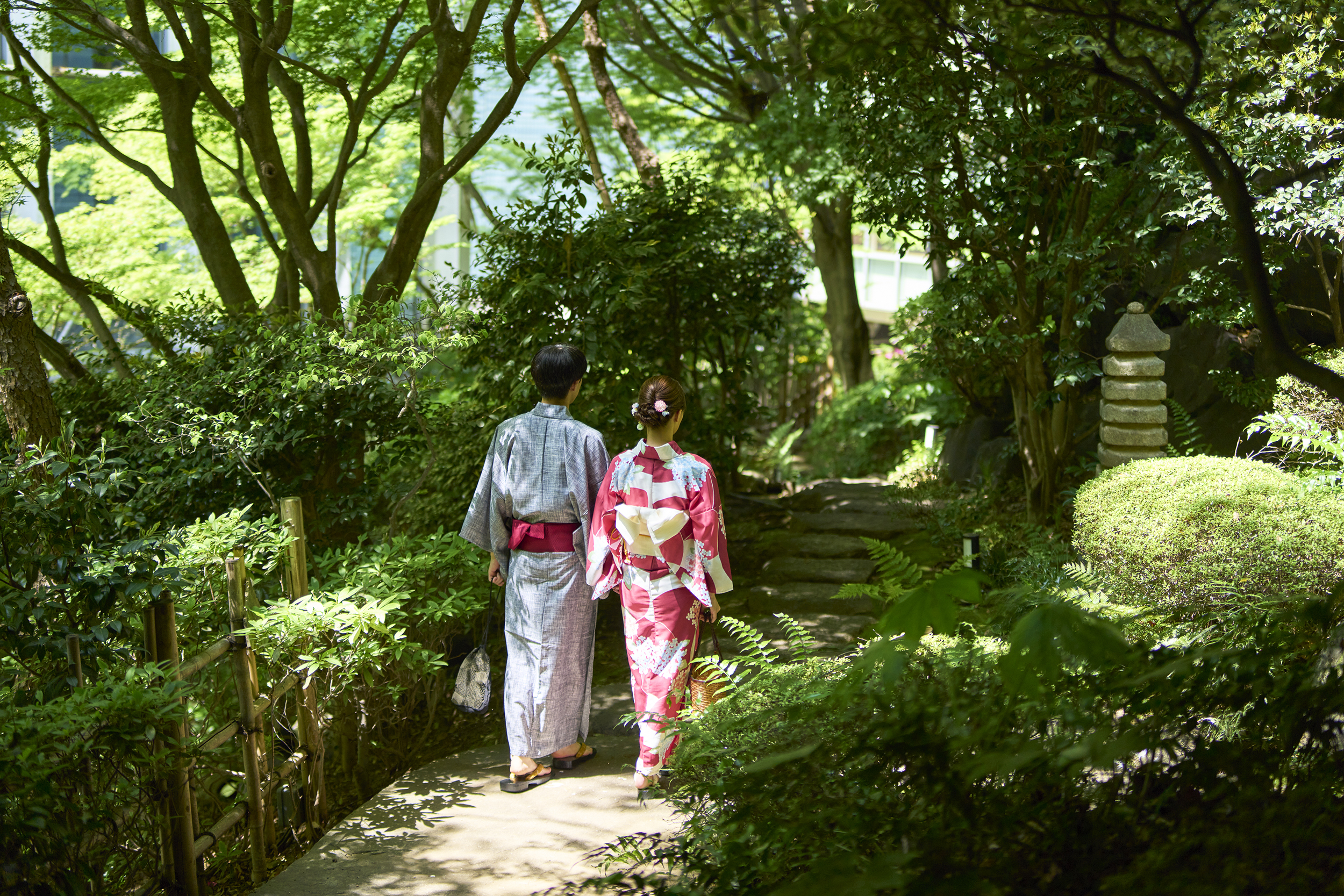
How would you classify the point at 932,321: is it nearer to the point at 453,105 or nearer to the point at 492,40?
the point at 492,40

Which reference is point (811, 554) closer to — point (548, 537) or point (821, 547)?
point (821, 547)

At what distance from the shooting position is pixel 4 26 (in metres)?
6.52

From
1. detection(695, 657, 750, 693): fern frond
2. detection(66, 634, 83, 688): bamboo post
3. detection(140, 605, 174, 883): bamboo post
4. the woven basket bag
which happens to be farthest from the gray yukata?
detection(66, 634, 83, 688): bamboo post

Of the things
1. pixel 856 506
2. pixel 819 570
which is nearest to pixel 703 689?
pixel 819 570

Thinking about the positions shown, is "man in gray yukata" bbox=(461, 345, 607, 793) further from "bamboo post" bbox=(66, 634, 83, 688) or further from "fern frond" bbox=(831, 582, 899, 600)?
"bamboo post" bbox=(66, 634, 83, 688)

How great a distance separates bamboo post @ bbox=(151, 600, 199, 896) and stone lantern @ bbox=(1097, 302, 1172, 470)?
570 centimetres

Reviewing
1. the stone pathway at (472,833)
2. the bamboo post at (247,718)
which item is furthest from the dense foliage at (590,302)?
the stone pathway at (472,833)

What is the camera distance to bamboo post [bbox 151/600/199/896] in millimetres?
3316

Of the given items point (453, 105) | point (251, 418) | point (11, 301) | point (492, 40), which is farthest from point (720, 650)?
point (453, 105)

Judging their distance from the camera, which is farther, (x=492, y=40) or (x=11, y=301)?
(x=492, y=40)

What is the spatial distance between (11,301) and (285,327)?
1.37m

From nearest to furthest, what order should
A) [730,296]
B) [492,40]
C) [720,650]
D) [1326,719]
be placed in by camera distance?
[1326,719], [720,650], [730,296], [492,40]

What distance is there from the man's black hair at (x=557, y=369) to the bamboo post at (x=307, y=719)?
1.20 meters

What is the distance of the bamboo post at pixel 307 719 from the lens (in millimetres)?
4316
